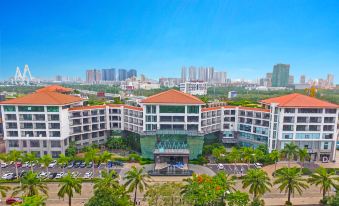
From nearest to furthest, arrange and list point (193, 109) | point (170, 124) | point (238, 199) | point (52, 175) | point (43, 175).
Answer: point (238, 199) → point (43, 175) → point (52, 175) → point (193, 109) → point (170, 124)

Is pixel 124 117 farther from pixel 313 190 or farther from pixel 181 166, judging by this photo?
pixel 313 190

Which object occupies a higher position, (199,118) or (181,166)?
(199,118)

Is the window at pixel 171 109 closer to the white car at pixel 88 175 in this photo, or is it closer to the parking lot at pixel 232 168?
the parking lot at pixel 232 168

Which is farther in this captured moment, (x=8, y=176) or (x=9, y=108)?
(x=9, y=108)

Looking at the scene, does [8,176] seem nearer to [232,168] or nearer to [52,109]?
[52,109]

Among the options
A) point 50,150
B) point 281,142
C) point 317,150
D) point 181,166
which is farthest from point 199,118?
point 50,150

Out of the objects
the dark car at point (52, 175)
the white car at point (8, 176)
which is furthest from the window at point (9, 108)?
the dark car at point (52, 175)

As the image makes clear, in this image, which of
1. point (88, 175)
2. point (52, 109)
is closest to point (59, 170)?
point (88, 175)

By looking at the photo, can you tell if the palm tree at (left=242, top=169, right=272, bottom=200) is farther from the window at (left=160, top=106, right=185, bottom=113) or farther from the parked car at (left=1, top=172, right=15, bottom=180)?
the parked car at (left=1, top=172, right=15, bottom=180)

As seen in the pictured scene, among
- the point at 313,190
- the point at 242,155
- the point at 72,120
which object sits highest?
the point at 72,120

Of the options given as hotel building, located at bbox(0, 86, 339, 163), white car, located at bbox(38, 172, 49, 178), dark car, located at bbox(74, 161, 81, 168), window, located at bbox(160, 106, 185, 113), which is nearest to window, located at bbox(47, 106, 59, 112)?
hotel building, located at bbox(0, 86, 339, 163)

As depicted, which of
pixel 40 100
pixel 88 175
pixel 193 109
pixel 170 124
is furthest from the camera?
pixel 170 124
